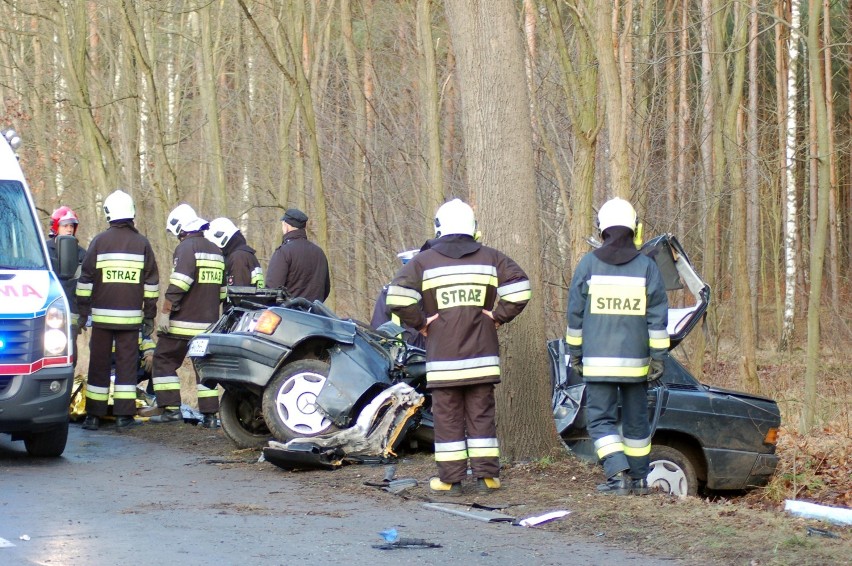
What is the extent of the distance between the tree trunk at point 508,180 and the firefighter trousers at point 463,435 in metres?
0.91

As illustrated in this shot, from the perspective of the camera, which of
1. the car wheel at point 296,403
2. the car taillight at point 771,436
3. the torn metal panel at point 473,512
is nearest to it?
the torn metal panel at point 473,512

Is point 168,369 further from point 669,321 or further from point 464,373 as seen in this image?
point 669,321

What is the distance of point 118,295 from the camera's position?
39.1 feet

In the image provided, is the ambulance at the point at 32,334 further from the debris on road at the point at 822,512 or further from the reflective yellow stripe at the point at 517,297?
the debris on road at the point at 822,512

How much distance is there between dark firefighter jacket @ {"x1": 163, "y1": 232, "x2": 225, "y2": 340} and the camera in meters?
12.1

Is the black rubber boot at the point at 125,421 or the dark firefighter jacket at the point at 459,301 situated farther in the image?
the black rubber boot at the point at 125,421

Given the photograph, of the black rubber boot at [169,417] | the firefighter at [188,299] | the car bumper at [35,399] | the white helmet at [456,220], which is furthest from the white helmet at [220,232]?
the white helmet at [456,220]

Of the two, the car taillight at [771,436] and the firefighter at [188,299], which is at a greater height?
the firefighter at [188,299]

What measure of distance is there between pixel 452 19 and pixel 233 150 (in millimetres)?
22795

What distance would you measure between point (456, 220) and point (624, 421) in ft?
5.78

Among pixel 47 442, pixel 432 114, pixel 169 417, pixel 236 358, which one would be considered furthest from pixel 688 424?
pixel 432 114

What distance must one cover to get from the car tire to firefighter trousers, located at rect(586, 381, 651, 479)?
4.44m

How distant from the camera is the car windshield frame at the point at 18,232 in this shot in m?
9.76

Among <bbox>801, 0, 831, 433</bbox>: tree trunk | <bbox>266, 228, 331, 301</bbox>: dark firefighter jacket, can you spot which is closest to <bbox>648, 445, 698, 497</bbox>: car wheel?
<bbox>266, 228, 331, 301</bbox>: dark firefighter jacket
